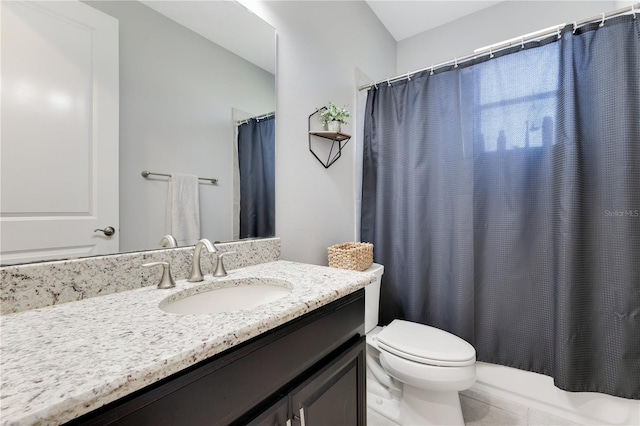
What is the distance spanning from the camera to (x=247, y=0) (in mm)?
1205

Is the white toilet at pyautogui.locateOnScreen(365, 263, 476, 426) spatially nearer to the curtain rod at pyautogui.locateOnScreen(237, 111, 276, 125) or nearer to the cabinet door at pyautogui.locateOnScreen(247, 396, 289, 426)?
the cabinet door at pyautogui.locateOnScreen(247, 396, 289, 426)

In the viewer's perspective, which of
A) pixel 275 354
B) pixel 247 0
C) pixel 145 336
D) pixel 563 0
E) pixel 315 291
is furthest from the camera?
pixel 563 0

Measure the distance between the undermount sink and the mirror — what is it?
8.6 inches

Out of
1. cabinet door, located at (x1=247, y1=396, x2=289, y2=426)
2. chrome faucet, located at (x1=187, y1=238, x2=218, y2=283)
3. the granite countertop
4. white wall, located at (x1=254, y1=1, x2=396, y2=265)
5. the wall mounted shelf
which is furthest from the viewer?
the wall mounted shelf

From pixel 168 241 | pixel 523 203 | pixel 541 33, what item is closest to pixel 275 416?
pixel 168 241

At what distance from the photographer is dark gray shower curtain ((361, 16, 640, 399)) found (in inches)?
→ 48.9

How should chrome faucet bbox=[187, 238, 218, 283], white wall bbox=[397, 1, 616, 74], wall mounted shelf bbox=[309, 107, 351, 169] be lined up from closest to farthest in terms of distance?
chrome faucet bbox=[187, 238, 218, 283]
wall mounted shelf bbox=[309, 107, 351, 169]
white wall bbox=[397, 1, 616, 74]

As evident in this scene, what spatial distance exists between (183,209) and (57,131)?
1.29 ft

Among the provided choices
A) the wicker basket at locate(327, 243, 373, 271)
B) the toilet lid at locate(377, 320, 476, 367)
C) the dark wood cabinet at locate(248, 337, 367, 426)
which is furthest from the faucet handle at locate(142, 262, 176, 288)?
the toilet lid at locate(377, 320, 476, 367)

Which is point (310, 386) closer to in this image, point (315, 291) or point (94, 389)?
point (315, 291)

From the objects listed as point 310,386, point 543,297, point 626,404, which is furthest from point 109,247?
point 626,404

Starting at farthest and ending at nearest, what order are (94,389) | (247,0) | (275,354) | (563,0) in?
1. (563,0)
2. (247,0)
3. (275,354)
4. (94,389)

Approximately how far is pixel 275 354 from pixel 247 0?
1.39 m

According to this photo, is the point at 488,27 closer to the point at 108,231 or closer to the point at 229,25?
the point at 229,25
